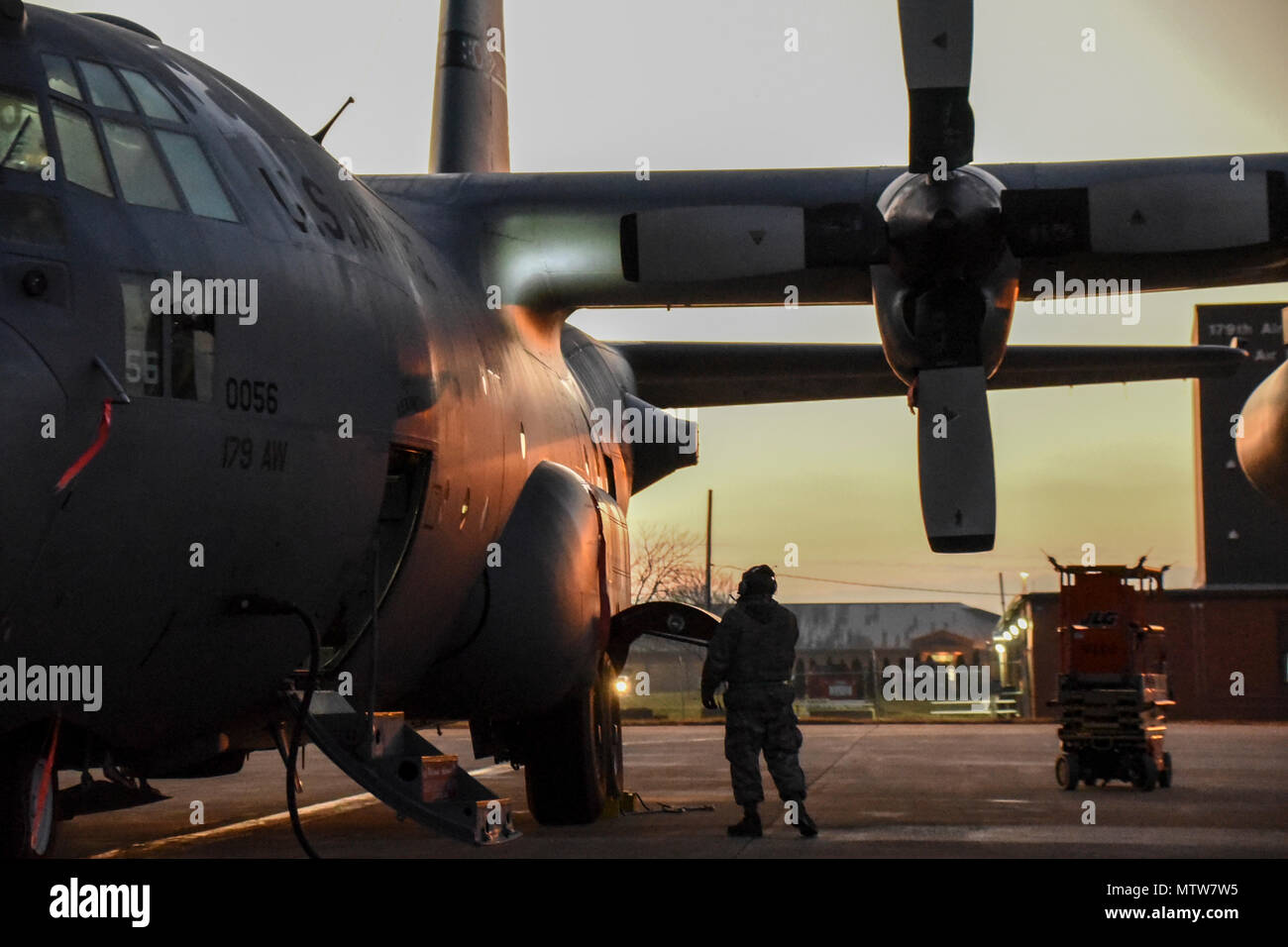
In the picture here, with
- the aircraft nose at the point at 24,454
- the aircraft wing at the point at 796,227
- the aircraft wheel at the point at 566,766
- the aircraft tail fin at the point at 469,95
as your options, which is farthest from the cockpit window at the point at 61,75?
the aircraft tail fin at the point at 469,95

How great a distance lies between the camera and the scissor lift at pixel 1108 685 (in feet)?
55.4

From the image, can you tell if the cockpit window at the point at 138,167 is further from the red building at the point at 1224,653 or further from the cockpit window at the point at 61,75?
the red building at the point at 1224,653

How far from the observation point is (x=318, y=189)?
9.05 m

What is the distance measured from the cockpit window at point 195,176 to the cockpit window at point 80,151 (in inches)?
16.7

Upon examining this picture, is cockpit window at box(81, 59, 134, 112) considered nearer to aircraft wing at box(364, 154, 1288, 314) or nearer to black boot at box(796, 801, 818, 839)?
aircraft wing at box(364, 154, 1288, 314)

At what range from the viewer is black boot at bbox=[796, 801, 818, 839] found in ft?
36.2

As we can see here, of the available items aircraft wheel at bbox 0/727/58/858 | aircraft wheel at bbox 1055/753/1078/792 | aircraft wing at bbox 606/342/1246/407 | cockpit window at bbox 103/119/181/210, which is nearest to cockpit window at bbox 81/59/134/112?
cockpit window at bbox 103/119/181/210

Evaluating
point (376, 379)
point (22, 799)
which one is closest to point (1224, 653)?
point (376, 379)

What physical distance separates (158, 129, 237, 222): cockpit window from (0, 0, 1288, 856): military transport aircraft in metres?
0.02

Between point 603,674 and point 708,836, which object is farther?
point 603,674

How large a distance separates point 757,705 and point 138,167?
564 centimetres

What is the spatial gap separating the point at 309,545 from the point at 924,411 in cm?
495
